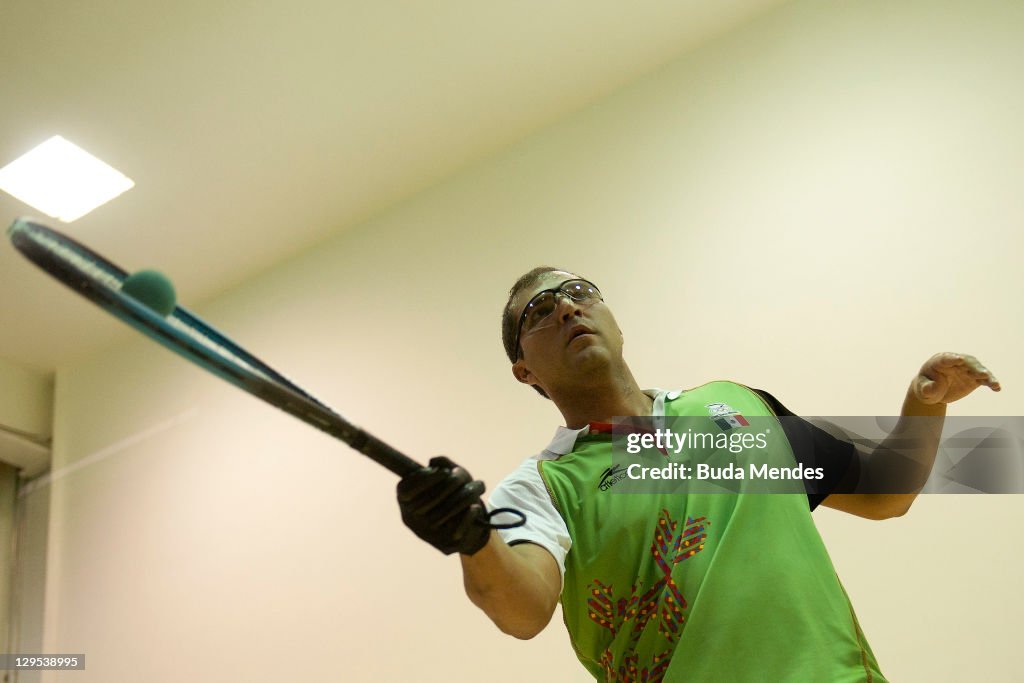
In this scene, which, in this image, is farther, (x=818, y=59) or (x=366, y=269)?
(x=366, y=269)

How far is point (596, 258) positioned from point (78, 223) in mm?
1558

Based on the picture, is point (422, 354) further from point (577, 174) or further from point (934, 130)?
point (934, 130)

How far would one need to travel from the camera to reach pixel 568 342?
4.93ft

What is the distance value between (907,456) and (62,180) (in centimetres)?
235

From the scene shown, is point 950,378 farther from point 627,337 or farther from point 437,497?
point 627,337

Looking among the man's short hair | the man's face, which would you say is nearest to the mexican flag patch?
the man's face

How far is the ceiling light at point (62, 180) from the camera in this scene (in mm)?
2699

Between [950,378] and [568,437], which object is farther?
[568,437]

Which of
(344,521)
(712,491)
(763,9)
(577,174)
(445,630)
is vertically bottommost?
(712,491)

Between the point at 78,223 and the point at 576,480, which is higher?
the point at 78,223

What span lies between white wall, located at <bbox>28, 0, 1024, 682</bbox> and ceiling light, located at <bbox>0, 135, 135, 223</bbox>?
564mm

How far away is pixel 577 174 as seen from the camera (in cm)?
269

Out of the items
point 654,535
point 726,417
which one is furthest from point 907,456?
point 654,535

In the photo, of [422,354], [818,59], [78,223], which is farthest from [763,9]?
[78,223]
